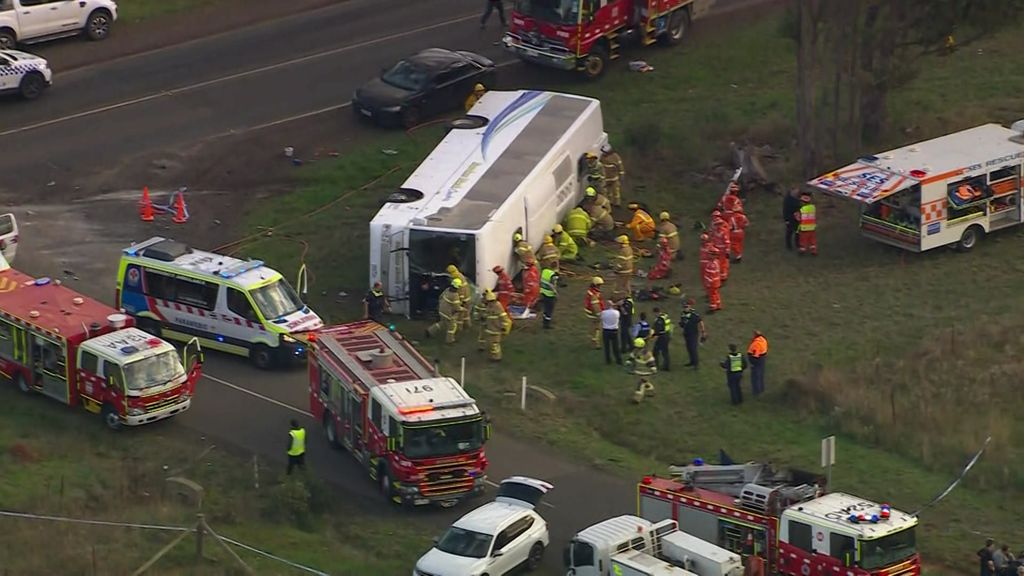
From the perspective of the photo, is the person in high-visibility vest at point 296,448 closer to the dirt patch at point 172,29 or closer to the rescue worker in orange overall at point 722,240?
the rescue worker in orange overall at point 722,240

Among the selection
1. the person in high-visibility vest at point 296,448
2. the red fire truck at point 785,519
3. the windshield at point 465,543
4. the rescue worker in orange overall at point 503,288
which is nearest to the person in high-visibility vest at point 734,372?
the red fire truck at point 785,519

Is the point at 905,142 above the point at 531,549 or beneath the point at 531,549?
above

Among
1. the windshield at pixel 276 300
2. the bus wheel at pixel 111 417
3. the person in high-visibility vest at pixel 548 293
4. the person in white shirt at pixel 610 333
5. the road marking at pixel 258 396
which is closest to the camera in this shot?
the bus wheel at pixel 111 417

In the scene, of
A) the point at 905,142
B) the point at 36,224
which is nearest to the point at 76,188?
the point at 36,224

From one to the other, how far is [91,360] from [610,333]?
10313 millimetres

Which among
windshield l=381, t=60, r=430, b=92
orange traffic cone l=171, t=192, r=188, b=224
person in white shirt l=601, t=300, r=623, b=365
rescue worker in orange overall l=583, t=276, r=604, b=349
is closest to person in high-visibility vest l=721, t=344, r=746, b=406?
person in white shirt l=601, t=300, r=623, b=365

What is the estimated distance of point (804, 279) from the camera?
42.2 m

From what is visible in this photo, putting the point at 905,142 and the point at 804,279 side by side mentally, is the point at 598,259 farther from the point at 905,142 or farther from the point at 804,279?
the point at 905,142

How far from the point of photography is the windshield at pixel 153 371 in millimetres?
35062

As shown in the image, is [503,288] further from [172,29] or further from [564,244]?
[172,29]

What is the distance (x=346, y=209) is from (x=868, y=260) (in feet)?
41.2

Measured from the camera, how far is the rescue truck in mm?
42000

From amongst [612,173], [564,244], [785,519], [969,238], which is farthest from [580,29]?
[785,519]

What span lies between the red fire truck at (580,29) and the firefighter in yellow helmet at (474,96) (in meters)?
2.43
